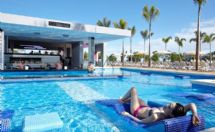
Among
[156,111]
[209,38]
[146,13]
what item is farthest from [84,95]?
[209,38]

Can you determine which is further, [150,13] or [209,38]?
[209,38]

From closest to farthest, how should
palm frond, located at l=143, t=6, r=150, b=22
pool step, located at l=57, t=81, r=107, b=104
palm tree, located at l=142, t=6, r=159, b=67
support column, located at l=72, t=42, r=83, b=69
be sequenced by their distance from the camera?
pool step, located at l=57, t=81, r=107, b=104
support column, located at l=72, t=42, r=83, b=69
palm tree, located at l=142, t=6, r=159, b=67
palm frond, located at l=143, t=6, r=150, b=22

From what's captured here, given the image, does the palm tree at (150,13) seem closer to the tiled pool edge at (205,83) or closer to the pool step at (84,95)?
the tiled pool edge at (205,83)

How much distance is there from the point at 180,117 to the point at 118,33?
1300cm

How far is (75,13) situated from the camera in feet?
68.3

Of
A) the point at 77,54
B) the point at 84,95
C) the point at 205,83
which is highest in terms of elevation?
the point at 77,54

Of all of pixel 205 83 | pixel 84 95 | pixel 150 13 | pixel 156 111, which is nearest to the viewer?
pixel 156 111

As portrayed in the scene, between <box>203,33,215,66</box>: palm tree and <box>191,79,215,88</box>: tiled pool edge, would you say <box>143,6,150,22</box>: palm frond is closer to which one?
<box>191,79,215,88</box>: tiled pool edge

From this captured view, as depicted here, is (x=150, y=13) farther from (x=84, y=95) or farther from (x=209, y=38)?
(x=209, y=38)

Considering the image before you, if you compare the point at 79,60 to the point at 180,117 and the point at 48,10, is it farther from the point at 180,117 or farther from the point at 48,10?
the point at 180,117

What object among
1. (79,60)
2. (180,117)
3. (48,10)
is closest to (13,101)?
(180,117)

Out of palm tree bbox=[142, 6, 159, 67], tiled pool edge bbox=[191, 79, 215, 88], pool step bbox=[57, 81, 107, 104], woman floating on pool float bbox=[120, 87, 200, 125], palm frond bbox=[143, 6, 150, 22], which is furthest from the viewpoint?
palm frond bbox=[143, 6, 150, 22]

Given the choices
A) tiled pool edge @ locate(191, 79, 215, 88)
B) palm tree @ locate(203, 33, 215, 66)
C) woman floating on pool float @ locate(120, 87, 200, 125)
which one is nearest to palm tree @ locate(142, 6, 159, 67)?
tiled pool edge @ locate(191, 79, 215, 88)

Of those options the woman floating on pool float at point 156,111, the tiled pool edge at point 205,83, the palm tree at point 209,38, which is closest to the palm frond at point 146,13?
the tiled pool edge at point 205,83
